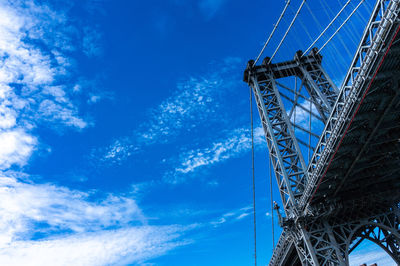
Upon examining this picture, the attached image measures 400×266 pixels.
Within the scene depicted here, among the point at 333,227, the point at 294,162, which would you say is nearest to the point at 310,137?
the point at 294,162

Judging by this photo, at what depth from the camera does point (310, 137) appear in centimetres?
2650

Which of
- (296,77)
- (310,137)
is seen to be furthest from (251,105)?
(310,137)

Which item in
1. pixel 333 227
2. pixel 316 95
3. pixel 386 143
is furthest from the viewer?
pixel 316 95

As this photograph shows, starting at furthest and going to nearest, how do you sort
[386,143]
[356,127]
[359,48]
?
[386,143], [356,127], [359,48]

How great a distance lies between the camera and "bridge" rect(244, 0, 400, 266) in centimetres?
1623

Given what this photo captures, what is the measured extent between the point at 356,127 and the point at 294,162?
24.7 ft

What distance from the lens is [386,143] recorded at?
70.6ft

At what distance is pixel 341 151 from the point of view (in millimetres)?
19688

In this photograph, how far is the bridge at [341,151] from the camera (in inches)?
639

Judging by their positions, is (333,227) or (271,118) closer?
(333,227)

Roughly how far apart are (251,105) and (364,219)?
49.7 feet

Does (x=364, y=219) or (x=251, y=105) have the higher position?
(x=251, y=105)

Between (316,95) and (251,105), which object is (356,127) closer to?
(316,95)

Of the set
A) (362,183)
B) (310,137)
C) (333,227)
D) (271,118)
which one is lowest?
(333,227)
